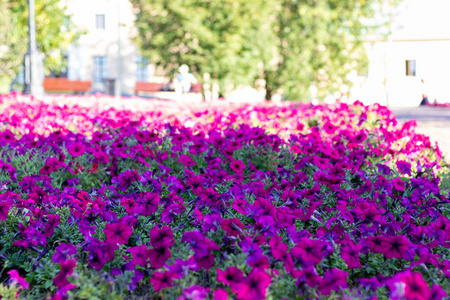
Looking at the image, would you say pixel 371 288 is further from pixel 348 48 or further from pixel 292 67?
pixel 348 48

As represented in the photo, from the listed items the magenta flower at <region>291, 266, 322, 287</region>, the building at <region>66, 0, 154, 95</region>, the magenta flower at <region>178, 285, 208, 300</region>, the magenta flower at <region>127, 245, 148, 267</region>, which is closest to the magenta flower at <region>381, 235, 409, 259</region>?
the magenta flower at <region>291, 266, 322, 287</region>

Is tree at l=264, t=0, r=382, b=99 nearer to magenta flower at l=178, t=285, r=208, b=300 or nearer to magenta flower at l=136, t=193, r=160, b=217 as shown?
magenta flower at l=136, t=193, r=160, b=217

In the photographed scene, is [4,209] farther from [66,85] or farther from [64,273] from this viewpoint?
[66,85]

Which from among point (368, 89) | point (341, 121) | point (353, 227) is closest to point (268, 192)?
point (353, 227)

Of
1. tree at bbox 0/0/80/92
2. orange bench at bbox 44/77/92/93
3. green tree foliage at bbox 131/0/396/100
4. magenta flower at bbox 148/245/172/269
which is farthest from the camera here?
orange bench at bbox 44/77/92/93

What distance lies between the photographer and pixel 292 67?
870 inches

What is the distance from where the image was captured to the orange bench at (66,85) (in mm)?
31969

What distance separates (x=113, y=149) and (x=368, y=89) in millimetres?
33829

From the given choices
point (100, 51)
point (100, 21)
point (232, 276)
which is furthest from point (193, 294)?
point (100, 21)

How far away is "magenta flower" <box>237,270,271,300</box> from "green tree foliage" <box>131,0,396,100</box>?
55.9ft

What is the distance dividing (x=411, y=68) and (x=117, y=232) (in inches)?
1555

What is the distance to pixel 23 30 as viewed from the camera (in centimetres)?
1639

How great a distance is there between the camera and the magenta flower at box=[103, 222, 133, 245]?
98.4 inches

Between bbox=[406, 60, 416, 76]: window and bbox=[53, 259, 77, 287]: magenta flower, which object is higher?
bbox=[406, 60, 416, 76]: window
